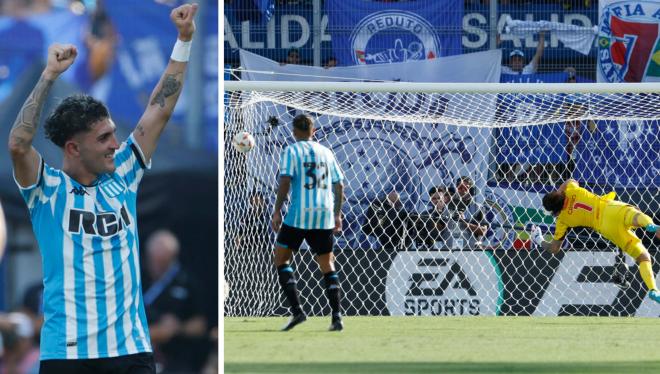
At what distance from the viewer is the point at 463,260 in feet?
35.7

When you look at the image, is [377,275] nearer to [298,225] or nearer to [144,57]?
[298,225]

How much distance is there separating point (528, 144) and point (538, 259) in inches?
60.0

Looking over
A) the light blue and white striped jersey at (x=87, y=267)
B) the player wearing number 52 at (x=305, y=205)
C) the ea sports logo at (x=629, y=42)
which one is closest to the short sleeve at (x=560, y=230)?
the player wearing number 52 at (x=305, y=205)

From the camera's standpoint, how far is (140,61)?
22.8 feet

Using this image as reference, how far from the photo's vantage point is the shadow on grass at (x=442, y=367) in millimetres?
6379

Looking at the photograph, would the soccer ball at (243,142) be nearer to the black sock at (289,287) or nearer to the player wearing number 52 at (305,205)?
the player wearing number 52 at (305,205)

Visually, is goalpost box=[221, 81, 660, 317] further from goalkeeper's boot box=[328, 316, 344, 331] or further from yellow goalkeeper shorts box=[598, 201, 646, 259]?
goalkeeper's boot box=[328, 316, 344, 331]

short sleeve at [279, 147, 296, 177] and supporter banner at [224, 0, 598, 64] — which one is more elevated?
supporter banner at [224, 0, 598, 64]

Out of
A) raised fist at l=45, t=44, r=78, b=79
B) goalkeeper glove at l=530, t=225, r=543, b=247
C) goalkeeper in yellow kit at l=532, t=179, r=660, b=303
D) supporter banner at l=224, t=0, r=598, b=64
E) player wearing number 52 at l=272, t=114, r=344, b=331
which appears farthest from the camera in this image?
supporter banner at l=224, t=0, r=598, b=64

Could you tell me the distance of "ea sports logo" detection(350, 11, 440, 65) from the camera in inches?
528

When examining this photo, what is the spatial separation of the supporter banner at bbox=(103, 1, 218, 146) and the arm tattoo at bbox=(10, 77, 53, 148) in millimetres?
1670

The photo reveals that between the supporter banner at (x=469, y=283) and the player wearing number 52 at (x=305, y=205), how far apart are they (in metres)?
1.77

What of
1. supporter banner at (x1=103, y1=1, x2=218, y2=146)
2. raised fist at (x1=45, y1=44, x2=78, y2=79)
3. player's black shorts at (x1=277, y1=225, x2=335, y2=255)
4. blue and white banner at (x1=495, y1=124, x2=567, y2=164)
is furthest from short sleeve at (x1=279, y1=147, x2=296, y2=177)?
raised fist at (x1=45, y1=44, x2=78, y2=79)

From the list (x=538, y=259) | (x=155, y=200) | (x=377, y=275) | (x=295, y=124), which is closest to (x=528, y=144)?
(x=538, y=259)
